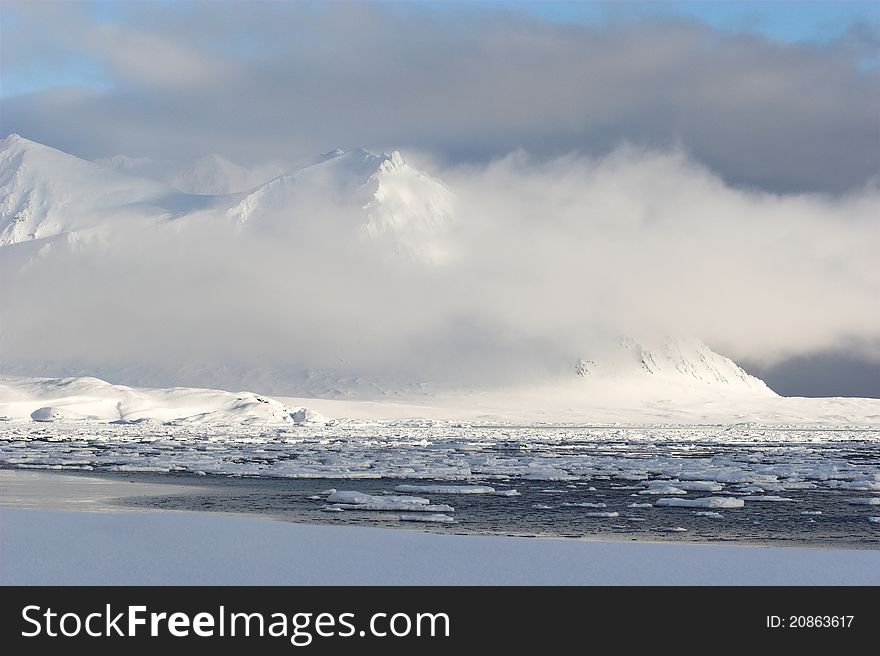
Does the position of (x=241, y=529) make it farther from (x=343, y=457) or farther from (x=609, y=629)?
(x=343, y=457)

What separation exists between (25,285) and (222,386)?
47512 millimetres

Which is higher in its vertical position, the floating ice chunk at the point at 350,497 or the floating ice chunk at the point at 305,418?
the floating ice chunk at the point at 305,418

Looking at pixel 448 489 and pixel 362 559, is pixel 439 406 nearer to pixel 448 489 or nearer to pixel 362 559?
pixel 448 489

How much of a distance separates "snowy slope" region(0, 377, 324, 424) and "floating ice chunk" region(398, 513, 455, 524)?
6392 centimetres

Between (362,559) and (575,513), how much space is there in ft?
28.8

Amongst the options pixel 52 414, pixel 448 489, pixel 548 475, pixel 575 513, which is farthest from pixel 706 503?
pixel 52 414

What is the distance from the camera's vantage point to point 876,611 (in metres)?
11.2

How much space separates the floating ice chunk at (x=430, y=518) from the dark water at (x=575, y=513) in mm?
182

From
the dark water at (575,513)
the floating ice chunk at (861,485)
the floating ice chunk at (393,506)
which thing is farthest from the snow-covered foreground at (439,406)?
the floating ice chunk at (393,506)

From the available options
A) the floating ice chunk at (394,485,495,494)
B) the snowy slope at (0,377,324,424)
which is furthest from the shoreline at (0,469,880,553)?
the snowy slope at (0,377,324,424)

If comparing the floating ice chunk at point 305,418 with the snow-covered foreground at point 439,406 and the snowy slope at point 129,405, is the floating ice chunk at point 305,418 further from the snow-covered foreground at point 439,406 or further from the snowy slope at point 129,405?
the snow-covered foreground at point 439,406

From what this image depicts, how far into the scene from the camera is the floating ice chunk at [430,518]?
19653mm

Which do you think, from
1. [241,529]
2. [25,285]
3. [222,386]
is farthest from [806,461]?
[25,285]

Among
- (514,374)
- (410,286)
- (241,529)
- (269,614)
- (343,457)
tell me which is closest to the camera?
(269,614)
